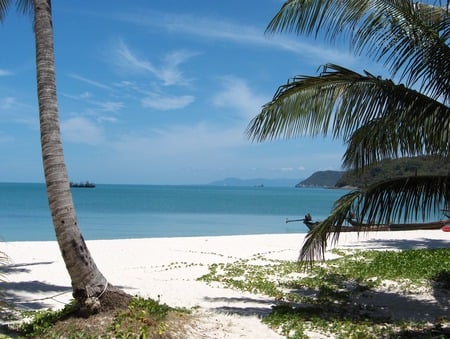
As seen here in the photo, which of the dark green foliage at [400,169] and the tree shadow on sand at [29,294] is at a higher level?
the dark green foliage at [400,169]

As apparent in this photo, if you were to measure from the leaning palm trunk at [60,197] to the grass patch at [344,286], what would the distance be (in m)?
2.51

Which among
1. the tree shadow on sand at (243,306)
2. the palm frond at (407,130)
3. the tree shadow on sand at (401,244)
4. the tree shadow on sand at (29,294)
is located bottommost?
the tree shadow on sand at (29,294)

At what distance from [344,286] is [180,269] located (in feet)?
13.2

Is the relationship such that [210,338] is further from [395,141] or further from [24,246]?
[24,246]

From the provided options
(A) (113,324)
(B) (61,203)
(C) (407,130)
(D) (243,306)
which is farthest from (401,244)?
(B) (61,203)

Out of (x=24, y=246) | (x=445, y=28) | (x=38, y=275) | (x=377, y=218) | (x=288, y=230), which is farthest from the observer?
(x=288, y=230)

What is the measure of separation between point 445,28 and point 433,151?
4.74 ft

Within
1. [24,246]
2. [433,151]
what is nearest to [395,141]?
[433,151]

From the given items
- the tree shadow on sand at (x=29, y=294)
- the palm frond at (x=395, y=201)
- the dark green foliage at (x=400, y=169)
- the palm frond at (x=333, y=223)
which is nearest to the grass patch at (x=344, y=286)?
the palm frond at (x=333, y=223)

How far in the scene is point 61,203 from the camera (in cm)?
614

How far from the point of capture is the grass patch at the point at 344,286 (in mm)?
6766

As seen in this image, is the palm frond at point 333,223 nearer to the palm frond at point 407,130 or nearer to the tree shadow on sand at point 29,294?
the palm frond at point 407,130

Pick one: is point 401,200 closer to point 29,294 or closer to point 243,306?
point 243,306

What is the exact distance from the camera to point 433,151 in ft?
20.2
